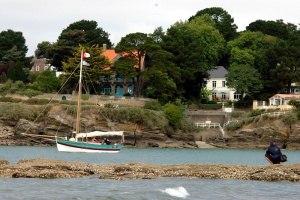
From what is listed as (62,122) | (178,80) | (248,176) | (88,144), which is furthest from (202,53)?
(248,176)

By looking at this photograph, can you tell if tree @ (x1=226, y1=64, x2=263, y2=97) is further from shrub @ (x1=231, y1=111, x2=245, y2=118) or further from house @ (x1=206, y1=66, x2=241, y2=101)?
house @ (x1=206, y1=66, x2=241, y2=101)

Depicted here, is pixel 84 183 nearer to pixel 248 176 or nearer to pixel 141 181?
pixel 141 181

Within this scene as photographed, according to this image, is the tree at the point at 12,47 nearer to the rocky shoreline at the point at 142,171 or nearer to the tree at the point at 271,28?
the tree at the point at 271,28

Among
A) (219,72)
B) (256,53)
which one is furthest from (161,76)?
(219,72)

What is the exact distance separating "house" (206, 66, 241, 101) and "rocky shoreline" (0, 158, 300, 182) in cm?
8244

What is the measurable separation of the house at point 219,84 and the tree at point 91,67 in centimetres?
2460

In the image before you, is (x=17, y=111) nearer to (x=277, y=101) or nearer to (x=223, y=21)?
(x=277, y=101)

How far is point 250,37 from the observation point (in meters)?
113

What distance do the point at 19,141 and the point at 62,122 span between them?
5.55 metres

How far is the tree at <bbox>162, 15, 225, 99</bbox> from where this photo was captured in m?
102

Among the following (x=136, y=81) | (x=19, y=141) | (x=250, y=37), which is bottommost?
(x=19, y=141)

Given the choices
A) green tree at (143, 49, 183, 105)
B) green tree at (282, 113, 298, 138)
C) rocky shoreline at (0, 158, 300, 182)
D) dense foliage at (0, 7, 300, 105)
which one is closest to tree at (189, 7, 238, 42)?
dense foliage at (0, 7, 300, 105)

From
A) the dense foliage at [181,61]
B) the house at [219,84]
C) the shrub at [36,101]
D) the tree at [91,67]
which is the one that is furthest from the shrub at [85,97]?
the house at [219,84]

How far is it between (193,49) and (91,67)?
47.8ft
